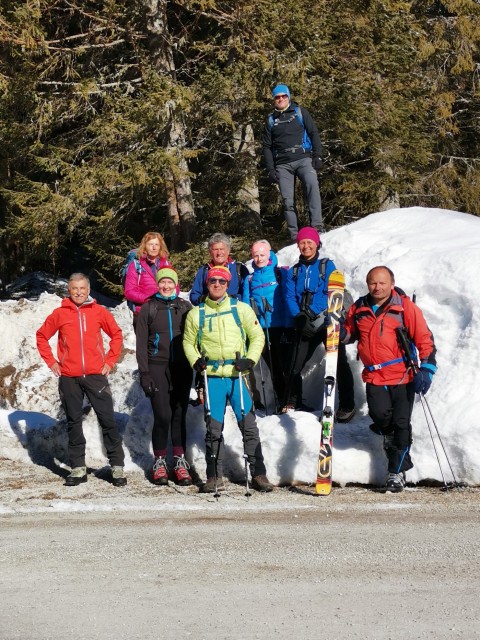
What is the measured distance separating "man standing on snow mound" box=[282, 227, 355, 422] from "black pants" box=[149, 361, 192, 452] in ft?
4.22

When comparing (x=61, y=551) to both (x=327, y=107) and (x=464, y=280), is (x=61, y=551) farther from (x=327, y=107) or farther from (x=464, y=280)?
(x=327, y=107)

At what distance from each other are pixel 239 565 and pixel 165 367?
3167 mm

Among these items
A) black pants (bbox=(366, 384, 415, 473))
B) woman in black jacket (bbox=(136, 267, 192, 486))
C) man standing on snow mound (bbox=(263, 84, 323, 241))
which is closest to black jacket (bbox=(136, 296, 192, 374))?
woman in black jacket (bbox=(136, 267, 192, 486))

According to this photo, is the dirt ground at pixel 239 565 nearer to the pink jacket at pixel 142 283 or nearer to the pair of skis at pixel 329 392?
the pair of skis at pixel 329 392

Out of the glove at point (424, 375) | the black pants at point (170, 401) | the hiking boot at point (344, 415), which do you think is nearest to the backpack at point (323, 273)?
the glove at point (424, 375)

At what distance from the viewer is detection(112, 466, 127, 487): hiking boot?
9.27 metres

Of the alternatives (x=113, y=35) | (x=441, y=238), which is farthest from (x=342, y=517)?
(x=113, y=35)

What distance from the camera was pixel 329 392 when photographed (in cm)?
872

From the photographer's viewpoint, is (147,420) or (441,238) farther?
(441,238)

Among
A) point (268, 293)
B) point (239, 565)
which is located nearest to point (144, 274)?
point (268, 293)

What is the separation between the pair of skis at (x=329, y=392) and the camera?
8.55 metres

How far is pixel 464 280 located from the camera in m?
9.68

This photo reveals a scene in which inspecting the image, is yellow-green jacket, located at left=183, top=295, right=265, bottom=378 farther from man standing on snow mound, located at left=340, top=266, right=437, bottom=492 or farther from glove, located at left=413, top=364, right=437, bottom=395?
glove, located at left=413, top=364, right=437, bottom=395

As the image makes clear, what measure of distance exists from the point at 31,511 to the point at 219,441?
1.83 m
